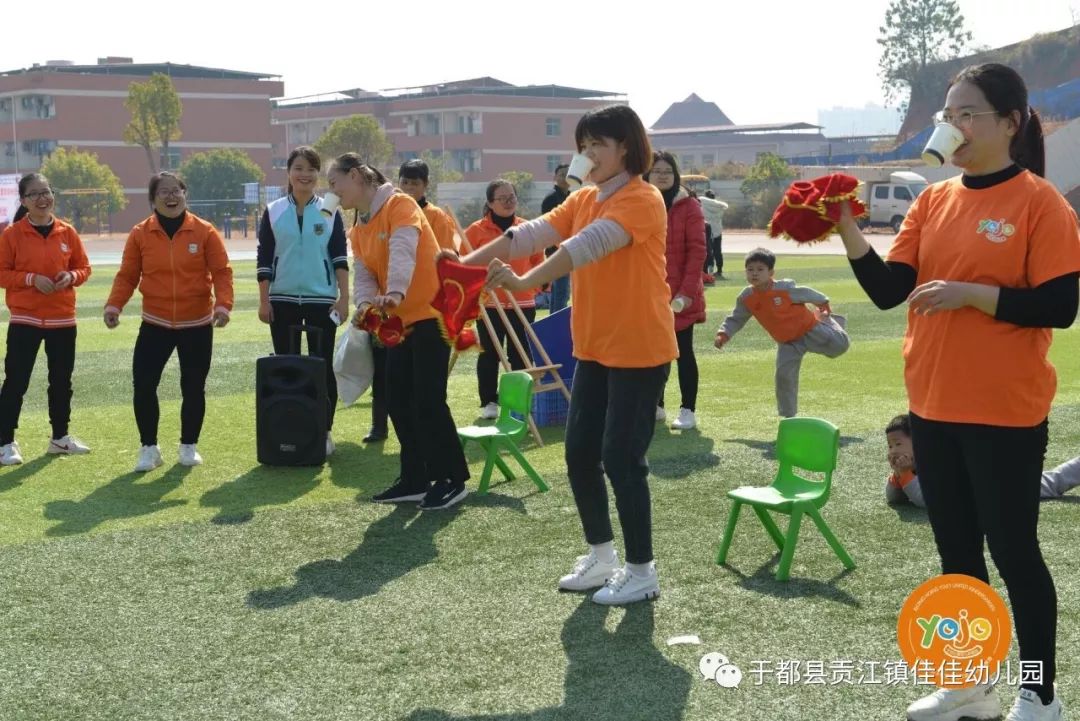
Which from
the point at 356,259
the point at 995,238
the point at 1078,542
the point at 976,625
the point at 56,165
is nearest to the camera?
the point at 995,238

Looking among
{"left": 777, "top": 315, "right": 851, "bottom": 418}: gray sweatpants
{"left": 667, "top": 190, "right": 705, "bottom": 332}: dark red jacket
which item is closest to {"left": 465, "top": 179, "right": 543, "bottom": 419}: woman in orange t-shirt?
{"left": 667, "top": 190, "right": 705, "bottom": 332}: dark red jacket

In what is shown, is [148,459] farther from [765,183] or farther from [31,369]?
[765,183]

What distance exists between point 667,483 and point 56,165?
7234 cm

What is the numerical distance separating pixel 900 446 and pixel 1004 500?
3.16 m

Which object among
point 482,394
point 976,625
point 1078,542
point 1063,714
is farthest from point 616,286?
point 482,394

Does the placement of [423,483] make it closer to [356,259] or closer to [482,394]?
[356,259]

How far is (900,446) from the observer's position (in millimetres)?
6934

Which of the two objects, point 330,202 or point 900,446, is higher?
point 330,202


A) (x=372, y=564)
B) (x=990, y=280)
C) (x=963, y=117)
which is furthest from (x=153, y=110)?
(x=990, y=280)

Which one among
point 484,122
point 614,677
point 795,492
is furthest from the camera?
point 484,122

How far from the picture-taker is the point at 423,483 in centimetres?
752

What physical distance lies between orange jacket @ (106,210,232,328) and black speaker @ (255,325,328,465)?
0.53 meters

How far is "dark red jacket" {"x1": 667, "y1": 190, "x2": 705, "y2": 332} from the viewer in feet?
30.5

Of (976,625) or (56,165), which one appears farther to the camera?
(56,165)
